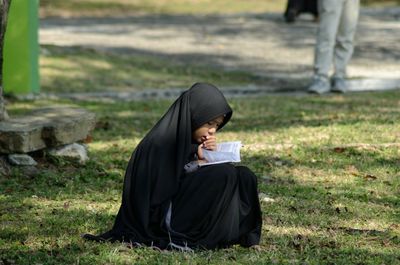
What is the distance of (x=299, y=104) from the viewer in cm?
1192

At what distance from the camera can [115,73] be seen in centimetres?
1394

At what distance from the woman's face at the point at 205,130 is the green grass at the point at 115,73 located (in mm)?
6899

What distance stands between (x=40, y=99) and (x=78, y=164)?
3654 millimetres

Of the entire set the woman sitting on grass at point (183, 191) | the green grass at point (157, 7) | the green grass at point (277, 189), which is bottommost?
the green grass at point (157, 7)

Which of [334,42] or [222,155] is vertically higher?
[222,155]

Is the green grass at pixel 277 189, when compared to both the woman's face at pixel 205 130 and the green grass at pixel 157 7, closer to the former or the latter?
the woman's face at pixel 205 130

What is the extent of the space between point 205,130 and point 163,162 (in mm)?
301

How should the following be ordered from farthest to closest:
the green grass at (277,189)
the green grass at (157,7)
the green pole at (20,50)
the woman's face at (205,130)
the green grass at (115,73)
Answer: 1. the green grass at (157,7)
2. the green grass at (115,73)
3. the green pole at (20,50)
4. the woman's face at (205,130)
5. the green grass at (277,189)

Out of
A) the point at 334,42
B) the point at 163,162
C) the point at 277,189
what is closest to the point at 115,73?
the point at 334,42

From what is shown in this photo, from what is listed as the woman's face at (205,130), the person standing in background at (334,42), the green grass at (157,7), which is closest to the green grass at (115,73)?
the person standing in background at (334,42)

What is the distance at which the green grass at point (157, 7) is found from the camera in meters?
25.6

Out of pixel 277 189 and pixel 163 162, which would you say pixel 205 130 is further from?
pixel 277 189

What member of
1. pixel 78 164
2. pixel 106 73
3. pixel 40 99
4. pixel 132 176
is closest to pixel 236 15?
pixel 106 73

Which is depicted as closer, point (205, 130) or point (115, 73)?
point (205, 130)
